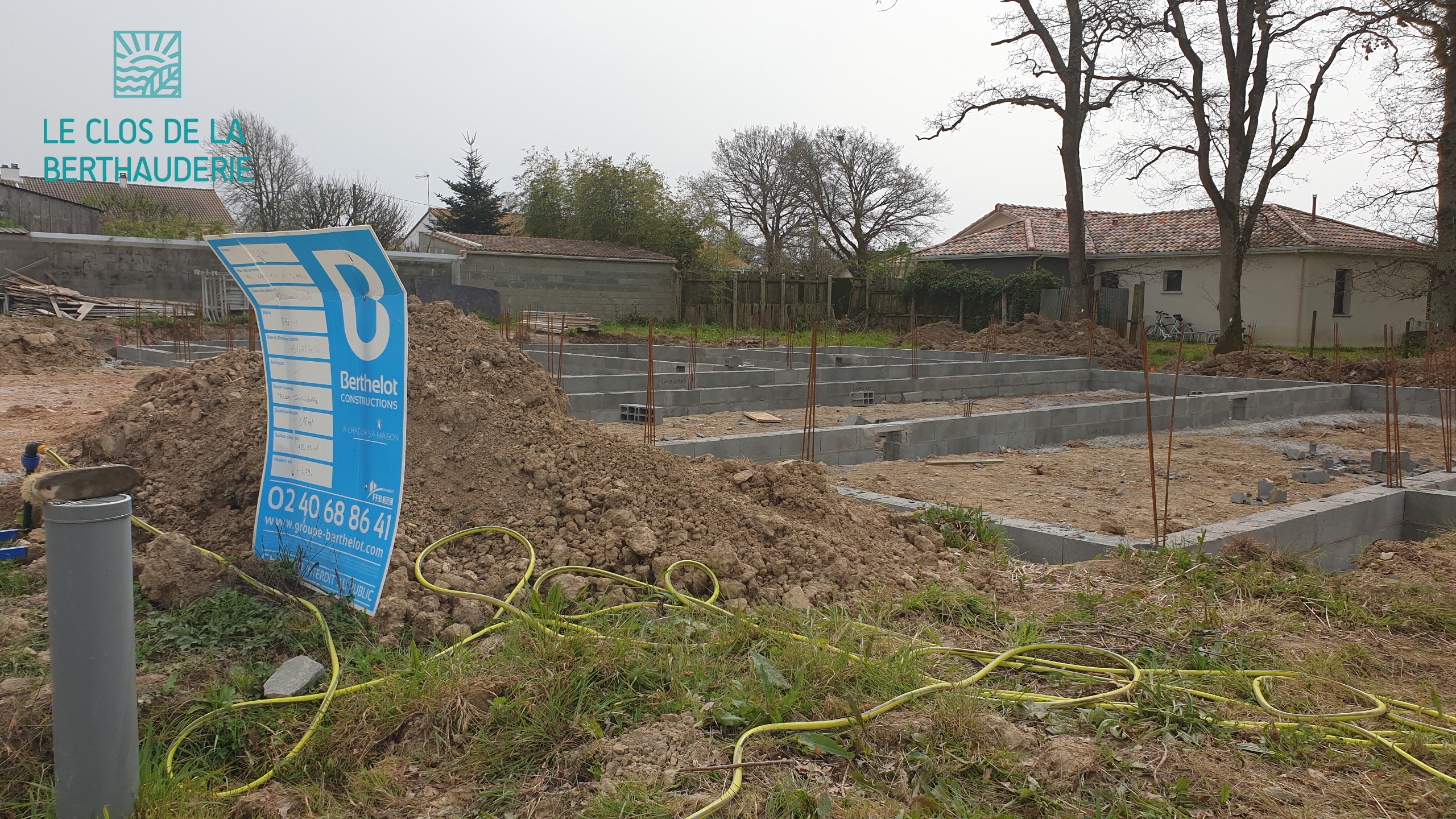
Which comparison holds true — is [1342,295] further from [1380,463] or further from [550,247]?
[550,247]

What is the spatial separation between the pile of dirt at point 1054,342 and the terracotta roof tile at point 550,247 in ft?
36.7

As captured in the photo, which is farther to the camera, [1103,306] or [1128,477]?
[1103,306]

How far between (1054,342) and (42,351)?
17.6 metres

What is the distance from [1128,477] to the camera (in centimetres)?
717

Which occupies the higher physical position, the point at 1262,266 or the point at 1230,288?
the point at 1262,266

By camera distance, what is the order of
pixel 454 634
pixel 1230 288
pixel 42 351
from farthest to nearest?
pixel 1230 288 < pixel 42 351 < pixel 454 634

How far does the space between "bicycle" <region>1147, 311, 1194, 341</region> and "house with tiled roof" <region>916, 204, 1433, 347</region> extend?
269mm

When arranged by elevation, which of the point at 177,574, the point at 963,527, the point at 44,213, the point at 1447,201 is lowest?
the point at 963,527

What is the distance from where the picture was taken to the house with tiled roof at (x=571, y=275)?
2503cm

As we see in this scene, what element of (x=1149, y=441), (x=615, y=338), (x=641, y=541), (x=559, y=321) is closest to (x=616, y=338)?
(x=615, y=338)

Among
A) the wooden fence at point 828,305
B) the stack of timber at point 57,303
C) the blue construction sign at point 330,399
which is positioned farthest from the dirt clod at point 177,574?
the wooden fence at point 828,305

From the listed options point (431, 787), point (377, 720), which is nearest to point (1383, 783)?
point (431, 787)

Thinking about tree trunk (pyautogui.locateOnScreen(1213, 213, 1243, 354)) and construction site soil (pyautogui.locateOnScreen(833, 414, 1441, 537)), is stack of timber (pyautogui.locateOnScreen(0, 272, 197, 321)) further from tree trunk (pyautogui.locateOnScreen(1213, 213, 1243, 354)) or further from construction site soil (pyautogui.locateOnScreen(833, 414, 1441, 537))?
tree trunk (pyautogui.locateOnScreen(1213, 213, 1243, 354))

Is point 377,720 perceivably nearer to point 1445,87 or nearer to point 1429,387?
point 1429,387
